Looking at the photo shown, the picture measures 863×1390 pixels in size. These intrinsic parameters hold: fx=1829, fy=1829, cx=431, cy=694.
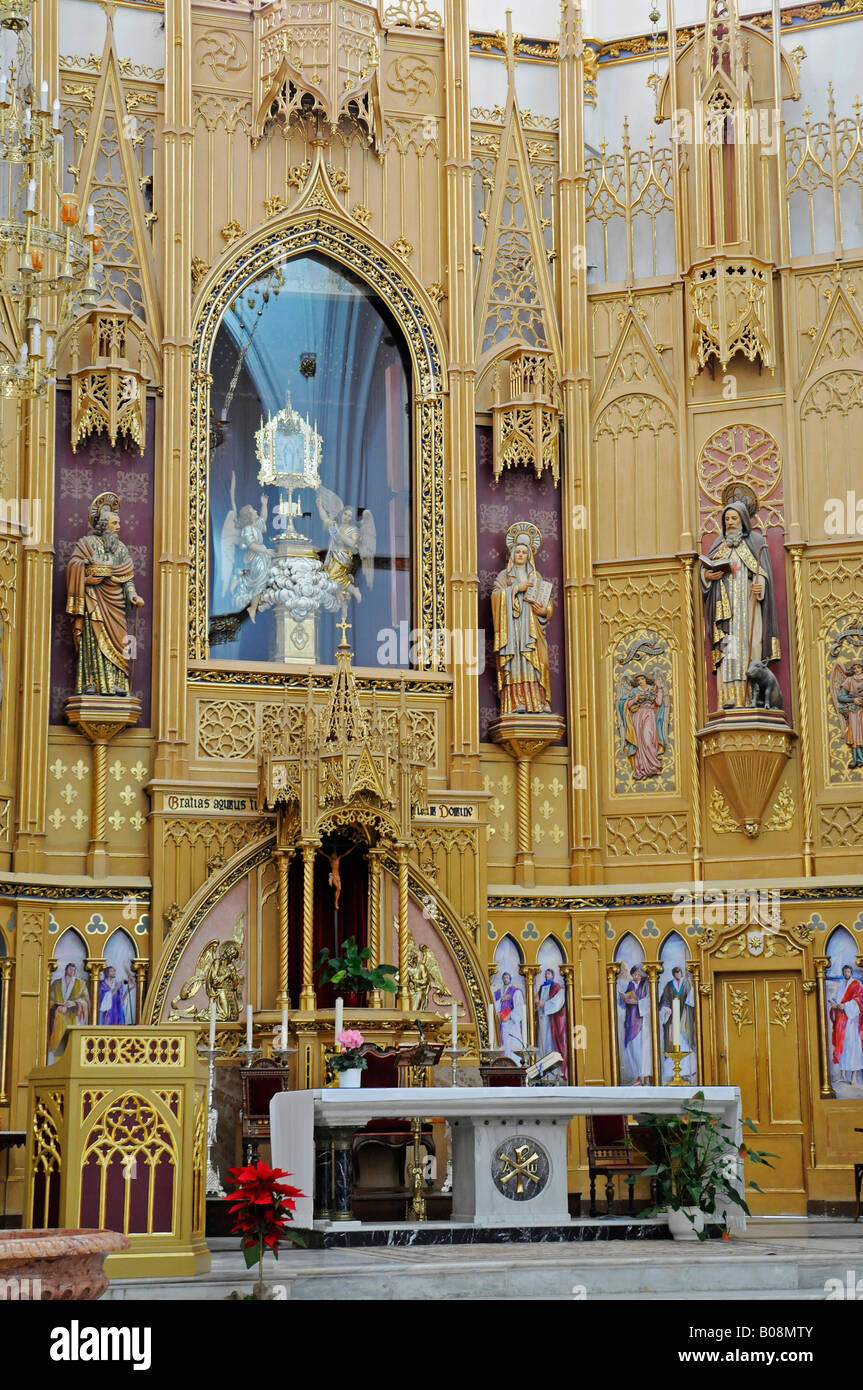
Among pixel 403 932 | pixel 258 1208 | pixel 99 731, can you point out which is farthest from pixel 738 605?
pixel 258 1208

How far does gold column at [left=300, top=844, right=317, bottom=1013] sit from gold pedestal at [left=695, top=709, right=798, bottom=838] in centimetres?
445

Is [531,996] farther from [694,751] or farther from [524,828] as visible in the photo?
[694,751]

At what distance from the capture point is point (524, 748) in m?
19.8

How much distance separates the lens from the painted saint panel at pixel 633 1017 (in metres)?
19.0

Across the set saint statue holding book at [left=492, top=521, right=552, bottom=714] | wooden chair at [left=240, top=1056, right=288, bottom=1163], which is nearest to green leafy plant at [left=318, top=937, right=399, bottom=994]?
wooden chair at [left=240, top=1056, right=288, bottom=1163]

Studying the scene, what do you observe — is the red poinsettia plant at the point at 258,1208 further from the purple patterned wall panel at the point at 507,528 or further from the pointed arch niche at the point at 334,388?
the purple patterned wall panel at the point at 507,528

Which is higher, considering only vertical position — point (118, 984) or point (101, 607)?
point (101, 607)

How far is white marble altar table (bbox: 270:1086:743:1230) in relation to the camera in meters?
13.3

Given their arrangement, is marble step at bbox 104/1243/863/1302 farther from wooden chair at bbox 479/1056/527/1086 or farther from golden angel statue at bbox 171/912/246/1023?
golden angel statue at bbox 171/912/246/1023

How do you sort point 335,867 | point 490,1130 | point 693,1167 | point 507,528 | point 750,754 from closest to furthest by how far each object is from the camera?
point 693,1167, point 490,1130, point 335,867, point 750,754, point 507,528

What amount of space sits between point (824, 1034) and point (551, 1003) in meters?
2.84

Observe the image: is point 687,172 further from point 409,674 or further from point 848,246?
point 409,674

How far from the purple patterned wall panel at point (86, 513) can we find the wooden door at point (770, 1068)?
6.82 metres
